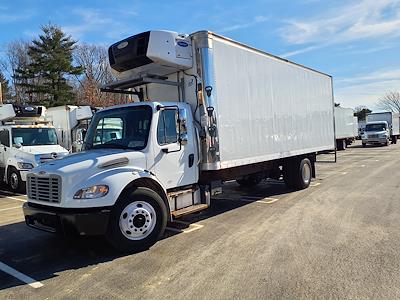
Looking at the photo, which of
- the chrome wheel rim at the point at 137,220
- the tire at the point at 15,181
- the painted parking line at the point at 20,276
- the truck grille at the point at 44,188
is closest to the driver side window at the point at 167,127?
the chrome wheel rim at the point at 137,220

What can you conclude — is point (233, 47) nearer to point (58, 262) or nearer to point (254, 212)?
point (254, 212)

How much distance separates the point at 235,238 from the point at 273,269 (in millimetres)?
1588

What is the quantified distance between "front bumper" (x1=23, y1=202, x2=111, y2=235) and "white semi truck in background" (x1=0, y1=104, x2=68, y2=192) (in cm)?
820

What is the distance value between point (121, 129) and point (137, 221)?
1831 mm

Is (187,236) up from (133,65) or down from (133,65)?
down

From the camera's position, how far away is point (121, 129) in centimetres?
712

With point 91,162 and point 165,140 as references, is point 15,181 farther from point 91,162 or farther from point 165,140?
point 91,162

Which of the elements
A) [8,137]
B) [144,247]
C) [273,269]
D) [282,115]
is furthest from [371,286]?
[8,137]

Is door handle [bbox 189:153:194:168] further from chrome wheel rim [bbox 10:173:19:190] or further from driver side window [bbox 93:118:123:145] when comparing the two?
chrome wheel rim [bbox 10:173:19:190]

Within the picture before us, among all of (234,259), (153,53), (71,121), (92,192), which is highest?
(153,53)

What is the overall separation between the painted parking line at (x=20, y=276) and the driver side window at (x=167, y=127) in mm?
2887

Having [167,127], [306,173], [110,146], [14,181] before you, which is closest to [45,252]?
[110,146]

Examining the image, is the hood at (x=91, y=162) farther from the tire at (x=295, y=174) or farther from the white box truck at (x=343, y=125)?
the white box truck at (x=343, y=125)

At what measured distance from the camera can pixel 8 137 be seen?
14.3m
